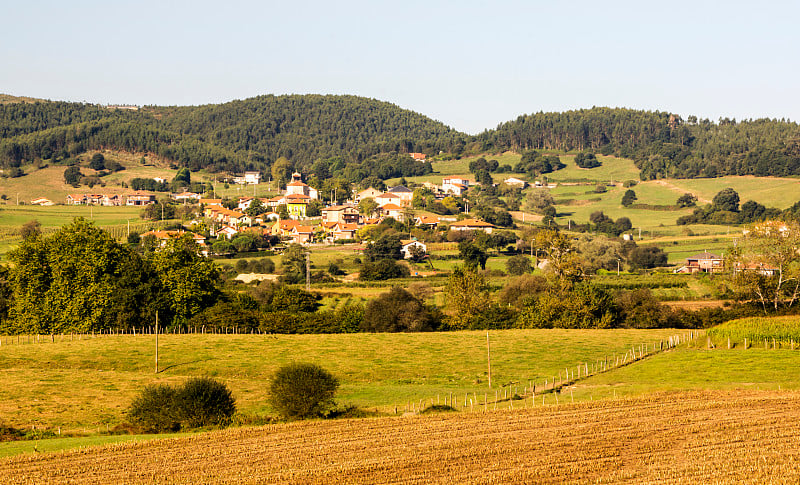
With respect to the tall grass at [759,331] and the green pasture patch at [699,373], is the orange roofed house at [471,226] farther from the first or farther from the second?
the green pasture patch at [699,373]

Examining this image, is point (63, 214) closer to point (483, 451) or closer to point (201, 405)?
point (201, 405)

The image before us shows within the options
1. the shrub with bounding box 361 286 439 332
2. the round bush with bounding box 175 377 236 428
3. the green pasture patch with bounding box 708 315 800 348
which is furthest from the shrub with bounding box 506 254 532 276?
the round bush with bounding box 175 377 236 428

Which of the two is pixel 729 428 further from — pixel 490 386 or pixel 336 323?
pixel 336 323

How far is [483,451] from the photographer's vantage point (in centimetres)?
2698

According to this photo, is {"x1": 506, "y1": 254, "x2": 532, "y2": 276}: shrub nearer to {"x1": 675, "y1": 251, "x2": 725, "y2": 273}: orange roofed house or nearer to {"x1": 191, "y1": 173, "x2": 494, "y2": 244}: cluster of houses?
{"x1": 675, "y1": 251, "x2": 725, "y2": 273}: orange roofed house

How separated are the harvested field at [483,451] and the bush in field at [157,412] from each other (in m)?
3.77

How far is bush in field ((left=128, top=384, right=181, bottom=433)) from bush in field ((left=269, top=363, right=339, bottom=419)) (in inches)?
170

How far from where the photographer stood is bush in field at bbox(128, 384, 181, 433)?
35156mm

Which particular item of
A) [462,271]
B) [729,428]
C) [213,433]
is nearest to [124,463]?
[213,433]

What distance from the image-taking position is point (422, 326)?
75.0 m

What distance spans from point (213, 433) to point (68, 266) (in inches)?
1912

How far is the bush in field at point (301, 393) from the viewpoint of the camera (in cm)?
3631

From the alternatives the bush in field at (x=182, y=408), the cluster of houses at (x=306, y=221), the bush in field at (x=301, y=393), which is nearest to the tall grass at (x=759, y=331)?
the bush in field at (x=301, y=393)

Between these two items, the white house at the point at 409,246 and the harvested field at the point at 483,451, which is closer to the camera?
the harvested field at the point at 483,451
